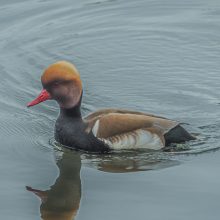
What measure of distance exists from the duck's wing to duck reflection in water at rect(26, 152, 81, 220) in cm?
45

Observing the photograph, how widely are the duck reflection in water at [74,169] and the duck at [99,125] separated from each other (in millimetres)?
126

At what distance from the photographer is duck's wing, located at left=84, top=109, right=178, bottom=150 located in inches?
425

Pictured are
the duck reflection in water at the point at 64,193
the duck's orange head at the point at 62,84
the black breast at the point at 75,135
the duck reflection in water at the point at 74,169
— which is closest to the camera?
the duck reflection in water at the point at 64,193

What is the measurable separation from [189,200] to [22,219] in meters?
1.84

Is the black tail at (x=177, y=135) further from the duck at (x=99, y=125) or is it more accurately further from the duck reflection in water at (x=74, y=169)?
the duck reflection in water at (x=74, y=169)

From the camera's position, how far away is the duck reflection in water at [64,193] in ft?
30.5

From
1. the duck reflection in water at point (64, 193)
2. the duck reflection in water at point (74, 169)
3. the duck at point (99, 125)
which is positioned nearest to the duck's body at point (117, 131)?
the duck at point (99, 125)

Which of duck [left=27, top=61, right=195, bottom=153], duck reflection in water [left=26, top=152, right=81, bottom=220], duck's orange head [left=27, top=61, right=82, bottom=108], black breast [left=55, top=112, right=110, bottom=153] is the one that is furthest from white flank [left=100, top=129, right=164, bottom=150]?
duck's orange head [left=27, top=61, right=82, bottom=108]

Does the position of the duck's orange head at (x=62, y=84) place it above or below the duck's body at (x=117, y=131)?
above

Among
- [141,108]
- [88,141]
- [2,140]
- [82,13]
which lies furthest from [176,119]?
[82,13]

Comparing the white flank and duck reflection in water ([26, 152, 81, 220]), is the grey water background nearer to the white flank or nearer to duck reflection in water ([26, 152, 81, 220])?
duck reflection in water ([26, 152, 81, 220])

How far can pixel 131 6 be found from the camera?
1655 cm

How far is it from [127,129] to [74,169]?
85cm

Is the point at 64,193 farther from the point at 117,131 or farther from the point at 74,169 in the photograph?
the point at 117,131
